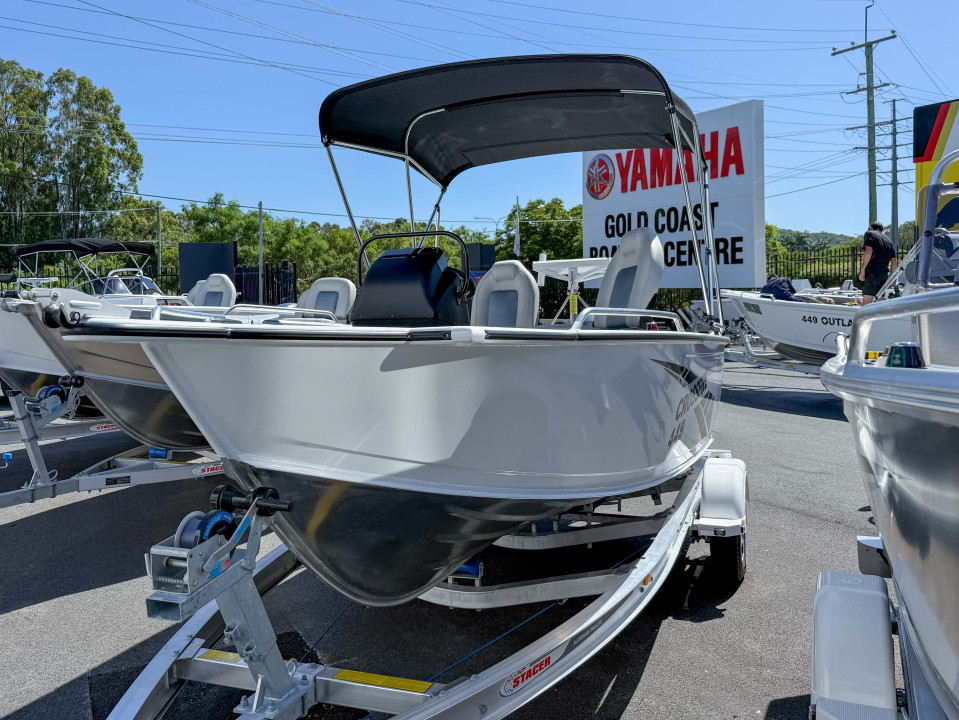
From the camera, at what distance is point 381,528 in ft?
8.32

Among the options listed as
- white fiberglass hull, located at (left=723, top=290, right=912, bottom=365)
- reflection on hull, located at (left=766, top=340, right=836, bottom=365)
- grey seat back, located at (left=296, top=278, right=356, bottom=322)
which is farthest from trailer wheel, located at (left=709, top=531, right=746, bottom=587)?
reflection on hull, located at (left=766, top=340, right=836, bottom=365)

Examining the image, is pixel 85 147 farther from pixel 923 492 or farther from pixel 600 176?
pixel 923 492

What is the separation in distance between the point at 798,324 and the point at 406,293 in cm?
826

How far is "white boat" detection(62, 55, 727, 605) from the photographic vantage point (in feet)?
7.48

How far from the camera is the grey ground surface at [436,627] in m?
2.75

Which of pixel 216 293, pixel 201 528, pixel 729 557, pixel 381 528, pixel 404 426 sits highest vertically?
pixel 216 293

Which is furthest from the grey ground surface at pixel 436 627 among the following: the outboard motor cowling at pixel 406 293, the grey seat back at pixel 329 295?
the grey seat back at pixel 329 295

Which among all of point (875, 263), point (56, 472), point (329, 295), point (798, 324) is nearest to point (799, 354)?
point (798, 324)

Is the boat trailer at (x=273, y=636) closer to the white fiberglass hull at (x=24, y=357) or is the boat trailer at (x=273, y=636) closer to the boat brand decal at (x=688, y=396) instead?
the boat brand decal at (x=688, y=396)

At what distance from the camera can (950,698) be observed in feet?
5.02

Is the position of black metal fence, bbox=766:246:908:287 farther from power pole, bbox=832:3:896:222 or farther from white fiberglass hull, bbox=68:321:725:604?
white fiberglass hull, bbox=68:321:725:604

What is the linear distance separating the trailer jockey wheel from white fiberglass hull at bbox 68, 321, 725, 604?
269mm

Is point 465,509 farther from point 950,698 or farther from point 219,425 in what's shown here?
point 950,698

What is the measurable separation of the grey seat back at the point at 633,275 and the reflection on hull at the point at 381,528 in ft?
5.29
